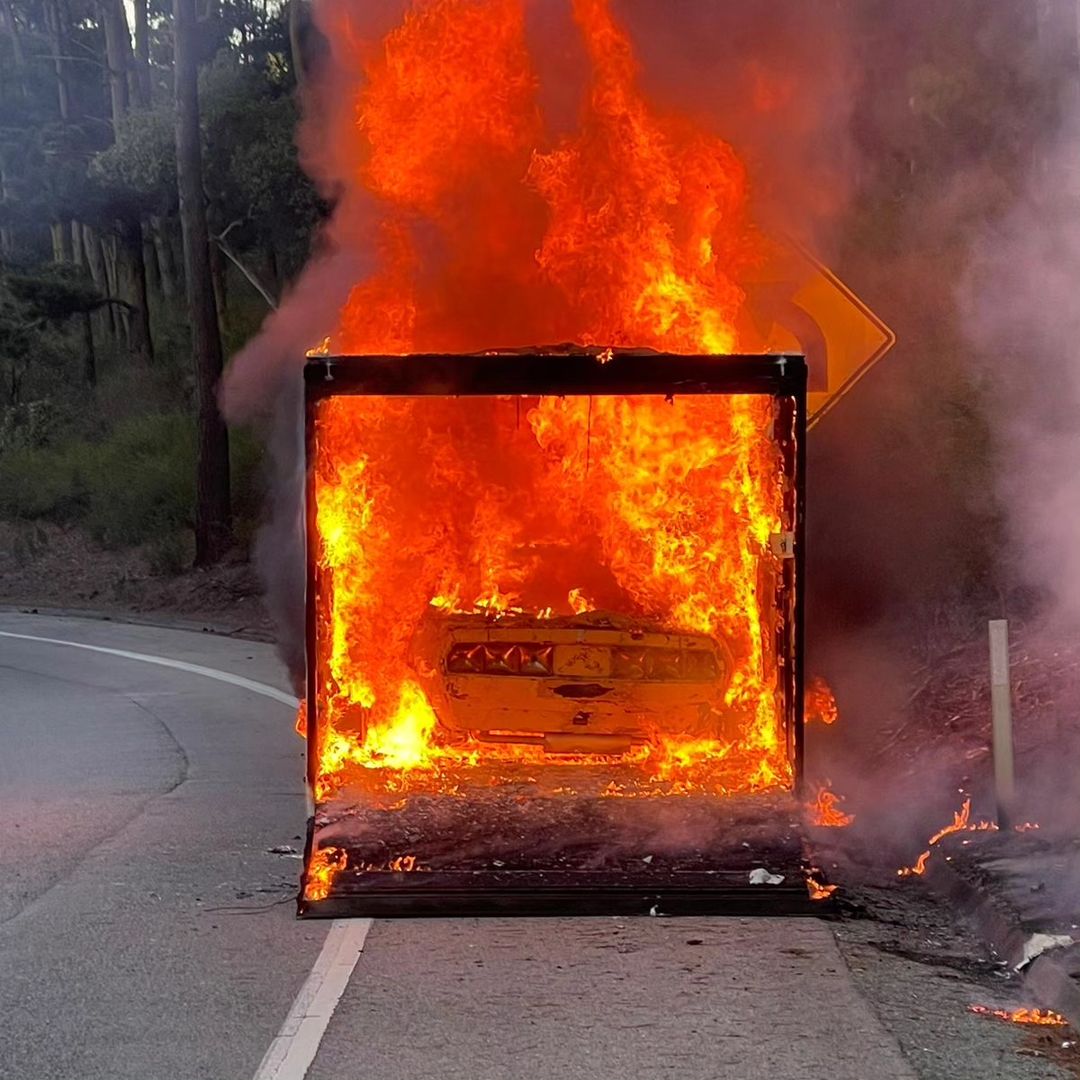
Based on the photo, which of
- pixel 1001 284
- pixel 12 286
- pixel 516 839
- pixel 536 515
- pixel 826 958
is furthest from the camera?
pixel 12 286

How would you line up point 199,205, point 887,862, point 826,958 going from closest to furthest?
point 826,958
point 887,862
point 199,205

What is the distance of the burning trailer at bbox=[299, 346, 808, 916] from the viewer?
6352 millimetres

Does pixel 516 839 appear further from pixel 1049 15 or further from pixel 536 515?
pixel 1049 15

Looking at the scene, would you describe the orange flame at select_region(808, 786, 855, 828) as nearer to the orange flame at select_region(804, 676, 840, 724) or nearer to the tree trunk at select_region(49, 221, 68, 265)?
the orange flame at select_region(804, 676, 840, 724)

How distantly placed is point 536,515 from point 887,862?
2.71 metres

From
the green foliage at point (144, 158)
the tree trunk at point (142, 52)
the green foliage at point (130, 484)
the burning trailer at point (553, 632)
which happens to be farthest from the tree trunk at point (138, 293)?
the burning trailer at point (553, 632)

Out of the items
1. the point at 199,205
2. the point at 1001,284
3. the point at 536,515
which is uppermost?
the point at 199,205

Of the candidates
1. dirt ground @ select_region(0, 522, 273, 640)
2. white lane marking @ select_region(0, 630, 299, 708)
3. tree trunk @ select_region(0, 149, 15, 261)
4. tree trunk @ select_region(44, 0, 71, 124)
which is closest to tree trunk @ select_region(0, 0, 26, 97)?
tree trunk @ select_region(44, 0, 71, 124)

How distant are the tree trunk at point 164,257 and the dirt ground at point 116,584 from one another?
20614mm

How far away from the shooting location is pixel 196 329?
23.1 metres

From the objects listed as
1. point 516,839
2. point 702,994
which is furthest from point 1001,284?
point 702,994

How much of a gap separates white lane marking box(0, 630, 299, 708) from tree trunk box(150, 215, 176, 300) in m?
30.4

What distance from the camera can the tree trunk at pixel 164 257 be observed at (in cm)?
4688

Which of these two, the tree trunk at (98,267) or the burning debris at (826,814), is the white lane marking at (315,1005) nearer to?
the burning debris at (826,814)
